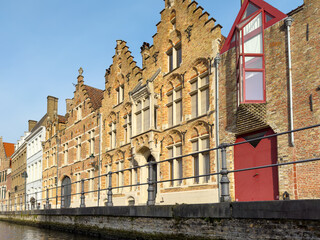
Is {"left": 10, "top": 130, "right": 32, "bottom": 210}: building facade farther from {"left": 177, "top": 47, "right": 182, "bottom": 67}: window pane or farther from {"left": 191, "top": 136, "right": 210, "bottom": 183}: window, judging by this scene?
{"left": 191, "top": 136, "right": 210, "bottom": 183}: window

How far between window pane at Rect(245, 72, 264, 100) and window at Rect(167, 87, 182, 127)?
4.53 m

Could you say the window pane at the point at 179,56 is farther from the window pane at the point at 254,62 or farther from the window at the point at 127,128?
the window pane at the point at 254,62

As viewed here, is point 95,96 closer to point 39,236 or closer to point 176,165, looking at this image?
point 176,165

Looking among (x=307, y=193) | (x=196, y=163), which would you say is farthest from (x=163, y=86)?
(x=307, y=193)

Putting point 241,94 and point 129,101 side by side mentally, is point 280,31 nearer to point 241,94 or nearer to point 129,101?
point 241,94

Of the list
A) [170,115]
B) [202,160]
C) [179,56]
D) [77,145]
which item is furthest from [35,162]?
[202,160]

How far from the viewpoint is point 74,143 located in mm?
27125

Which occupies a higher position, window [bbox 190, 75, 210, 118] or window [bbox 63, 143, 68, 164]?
window [bbox 190, 75, 210, 118]

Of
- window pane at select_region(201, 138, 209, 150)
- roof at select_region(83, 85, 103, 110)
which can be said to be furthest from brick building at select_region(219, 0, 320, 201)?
roof at select_region(83, 85, 103, 110)

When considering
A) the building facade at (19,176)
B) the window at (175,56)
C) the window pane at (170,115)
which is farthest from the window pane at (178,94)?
the building facade at (19,176)

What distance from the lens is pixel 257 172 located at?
12219mm

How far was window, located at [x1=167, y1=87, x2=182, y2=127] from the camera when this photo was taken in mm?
16219

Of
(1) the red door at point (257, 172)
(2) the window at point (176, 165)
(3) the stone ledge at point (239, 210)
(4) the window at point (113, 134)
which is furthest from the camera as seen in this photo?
(4) the window at point (113, 134)

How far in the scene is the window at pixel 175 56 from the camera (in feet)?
55.1
